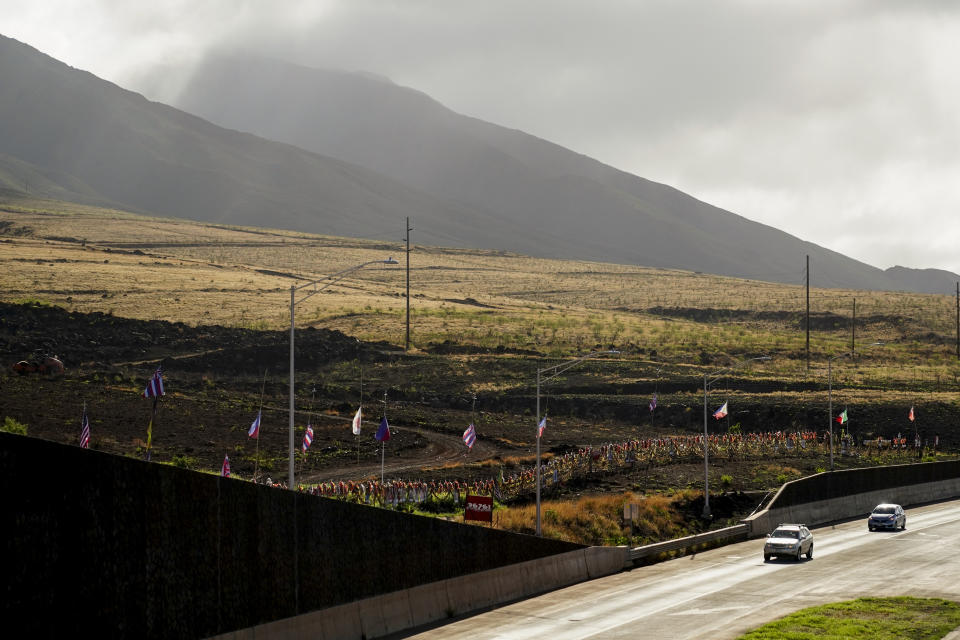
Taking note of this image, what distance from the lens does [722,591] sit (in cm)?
3475

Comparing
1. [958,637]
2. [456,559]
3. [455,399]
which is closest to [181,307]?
[455,399]

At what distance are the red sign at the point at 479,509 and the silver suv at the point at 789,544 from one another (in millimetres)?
12787

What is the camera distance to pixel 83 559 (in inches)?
726

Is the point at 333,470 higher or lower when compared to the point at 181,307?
lower

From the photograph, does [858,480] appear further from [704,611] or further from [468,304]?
[468,304]

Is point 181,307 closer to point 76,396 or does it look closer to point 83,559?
point 76,396

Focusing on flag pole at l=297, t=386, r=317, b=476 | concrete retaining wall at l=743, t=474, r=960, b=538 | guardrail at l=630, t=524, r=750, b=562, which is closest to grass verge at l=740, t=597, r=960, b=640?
guardrail at l=630, t=524, r=750, b=562

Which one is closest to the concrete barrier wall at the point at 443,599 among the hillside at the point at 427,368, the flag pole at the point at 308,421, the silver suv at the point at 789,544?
the silver suv at the point at 789,544

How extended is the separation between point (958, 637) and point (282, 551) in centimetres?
1502

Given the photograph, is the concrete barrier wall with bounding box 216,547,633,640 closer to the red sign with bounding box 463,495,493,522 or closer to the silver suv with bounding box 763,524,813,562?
the red sign with bounding box 463,495,493,522

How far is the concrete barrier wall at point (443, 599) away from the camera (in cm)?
2422

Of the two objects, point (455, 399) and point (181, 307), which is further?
point (181, 307)

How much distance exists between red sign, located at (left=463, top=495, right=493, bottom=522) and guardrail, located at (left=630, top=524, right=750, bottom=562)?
8.51 metres

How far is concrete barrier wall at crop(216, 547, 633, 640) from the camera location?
954 inches
